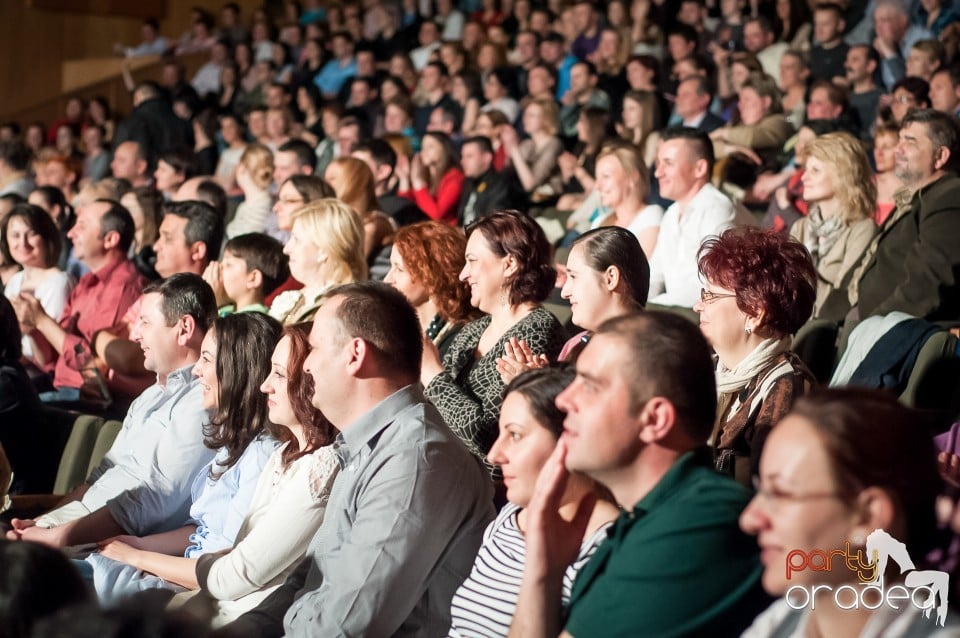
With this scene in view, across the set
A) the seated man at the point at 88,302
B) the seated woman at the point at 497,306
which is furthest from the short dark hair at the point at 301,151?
the seated woman at the point at 497,306

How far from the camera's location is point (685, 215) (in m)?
4.38

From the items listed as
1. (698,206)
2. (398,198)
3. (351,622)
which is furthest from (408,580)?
(398,198)

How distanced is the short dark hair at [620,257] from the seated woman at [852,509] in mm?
1608

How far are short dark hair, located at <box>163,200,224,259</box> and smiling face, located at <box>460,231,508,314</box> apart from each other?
1824 mm

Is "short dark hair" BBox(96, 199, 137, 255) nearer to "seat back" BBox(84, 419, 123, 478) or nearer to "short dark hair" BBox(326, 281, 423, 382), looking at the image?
"seat back" BBox(84, 419, 123, 478)

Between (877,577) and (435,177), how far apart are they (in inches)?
219

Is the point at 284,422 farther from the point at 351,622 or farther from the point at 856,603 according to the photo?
the point at 856,603

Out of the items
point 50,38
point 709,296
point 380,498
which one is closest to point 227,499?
point 380,498

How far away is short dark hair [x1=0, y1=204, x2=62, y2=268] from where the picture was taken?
5.09m

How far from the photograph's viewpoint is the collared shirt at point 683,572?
5.34 feet

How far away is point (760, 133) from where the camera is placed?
6.35m

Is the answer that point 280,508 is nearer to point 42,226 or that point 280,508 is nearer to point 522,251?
point 522,251

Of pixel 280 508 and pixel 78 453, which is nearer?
Answer: pixel 280 508

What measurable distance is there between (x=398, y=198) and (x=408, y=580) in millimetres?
3913
